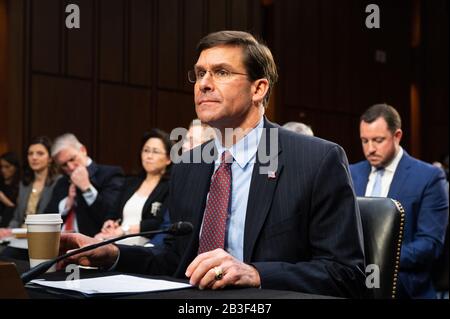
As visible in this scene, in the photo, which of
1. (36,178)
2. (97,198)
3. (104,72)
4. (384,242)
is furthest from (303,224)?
(104,72)

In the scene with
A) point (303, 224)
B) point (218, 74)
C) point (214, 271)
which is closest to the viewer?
point (214, 271)

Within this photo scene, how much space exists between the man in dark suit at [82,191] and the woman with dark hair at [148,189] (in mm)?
111

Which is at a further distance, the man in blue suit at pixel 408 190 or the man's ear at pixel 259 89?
the man in blue suit at pixel 408 190

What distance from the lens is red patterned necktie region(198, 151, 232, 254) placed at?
1.82m

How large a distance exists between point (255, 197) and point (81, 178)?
2.80 m

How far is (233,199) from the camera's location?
1887 millimetres

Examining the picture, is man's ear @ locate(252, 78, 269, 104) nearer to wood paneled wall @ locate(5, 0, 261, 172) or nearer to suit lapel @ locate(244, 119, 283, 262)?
suit lapel @ locate(244, 119, 283, 262)

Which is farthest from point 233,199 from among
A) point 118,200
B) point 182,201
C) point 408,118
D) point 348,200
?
point 408,118

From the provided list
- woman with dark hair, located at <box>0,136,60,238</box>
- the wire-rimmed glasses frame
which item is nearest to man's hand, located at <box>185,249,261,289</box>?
the wire-rimmed glasses frame

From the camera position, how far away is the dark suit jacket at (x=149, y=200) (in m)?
3.96

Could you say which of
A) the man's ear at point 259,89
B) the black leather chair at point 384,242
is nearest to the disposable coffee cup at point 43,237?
the man's ear at point 259,89

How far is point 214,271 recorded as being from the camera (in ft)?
4.46

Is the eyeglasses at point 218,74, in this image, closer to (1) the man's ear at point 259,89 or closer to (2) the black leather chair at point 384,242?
(1) the man's ear at point 259,89

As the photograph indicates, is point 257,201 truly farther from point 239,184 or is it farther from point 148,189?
point 148,189
